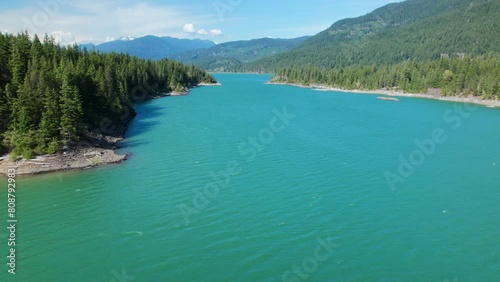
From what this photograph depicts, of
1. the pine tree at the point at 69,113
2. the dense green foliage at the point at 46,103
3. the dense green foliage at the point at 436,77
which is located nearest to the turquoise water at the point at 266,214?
the dense green foliage at the point at 46,103

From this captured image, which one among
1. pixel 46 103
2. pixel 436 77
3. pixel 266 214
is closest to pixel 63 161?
pixel 46 103

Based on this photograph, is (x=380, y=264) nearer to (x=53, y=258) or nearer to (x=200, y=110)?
(x=53, y=258)

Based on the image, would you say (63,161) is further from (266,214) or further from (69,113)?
(266,214)

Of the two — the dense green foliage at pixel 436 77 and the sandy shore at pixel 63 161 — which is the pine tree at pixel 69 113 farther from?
the dense green foliage at pixel 436 77

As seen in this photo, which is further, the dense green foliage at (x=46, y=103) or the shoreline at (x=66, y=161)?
the dense green foliage at (x=46, y=103)

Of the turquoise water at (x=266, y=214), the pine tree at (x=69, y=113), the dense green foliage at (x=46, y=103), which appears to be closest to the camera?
the turquoise water at (x=266, y=214)

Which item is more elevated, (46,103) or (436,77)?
(436,77)
